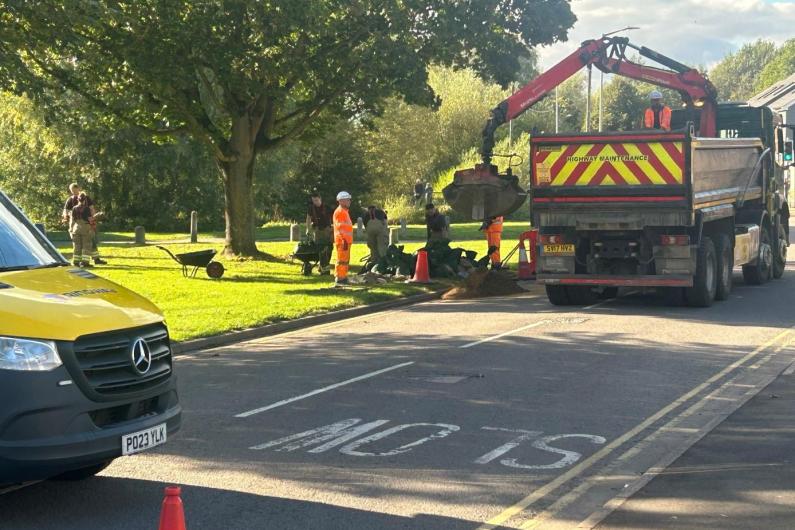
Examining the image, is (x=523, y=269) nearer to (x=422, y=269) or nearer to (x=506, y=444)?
(x=422, y=269)

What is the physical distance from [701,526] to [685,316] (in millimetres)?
10935

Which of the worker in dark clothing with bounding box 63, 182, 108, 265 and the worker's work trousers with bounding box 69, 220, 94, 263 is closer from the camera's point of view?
the worker's work trousers with bounding box 69, 220, 94, 263

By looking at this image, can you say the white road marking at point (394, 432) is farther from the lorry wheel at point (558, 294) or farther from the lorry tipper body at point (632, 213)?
the lorry wheel at point (558, 294)

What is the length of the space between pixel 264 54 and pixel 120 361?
19488 millimetres

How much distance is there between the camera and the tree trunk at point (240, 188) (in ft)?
97.3

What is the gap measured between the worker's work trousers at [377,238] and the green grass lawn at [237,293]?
134cm

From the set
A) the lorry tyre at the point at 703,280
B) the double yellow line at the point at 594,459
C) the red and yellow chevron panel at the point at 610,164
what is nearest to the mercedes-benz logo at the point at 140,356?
the double yellow line at the point at 594,459

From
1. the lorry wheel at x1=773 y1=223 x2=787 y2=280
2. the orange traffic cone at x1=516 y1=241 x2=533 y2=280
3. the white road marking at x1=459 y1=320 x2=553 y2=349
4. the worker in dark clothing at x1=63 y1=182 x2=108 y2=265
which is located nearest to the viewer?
the white road marking at x1=459 y1=320 x2=553 y2=349

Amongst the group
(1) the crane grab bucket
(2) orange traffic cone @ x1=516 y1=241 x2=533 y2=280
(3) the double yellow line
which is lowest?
(3) the double yellow line

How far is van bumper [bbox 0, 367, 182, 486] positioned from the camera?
6160 millimetres

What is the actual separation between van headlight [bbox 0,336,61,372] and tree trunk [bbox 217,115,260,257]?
77.3ft

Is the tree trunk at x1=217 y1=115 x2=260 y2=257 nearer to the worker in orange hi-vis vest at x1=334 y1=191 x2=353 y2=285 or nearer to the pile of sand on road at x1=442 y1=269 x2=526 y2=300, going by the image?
the worker in orange hi-vis vest at x1=334 y1=191 x2=353 y2=285

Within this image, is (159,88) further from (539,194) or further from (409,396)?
(409,396)

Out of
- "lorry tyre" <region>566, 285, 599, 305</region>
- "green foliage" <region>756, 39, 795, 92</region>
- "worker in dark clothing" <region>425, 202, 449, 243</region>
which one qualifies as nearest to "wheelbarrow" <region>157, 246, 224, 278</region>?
"worker in dark clothing" <region>425, 202, 449, 243</region>
